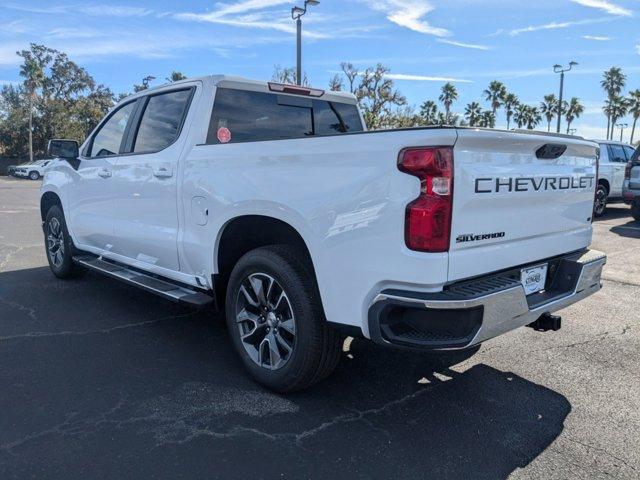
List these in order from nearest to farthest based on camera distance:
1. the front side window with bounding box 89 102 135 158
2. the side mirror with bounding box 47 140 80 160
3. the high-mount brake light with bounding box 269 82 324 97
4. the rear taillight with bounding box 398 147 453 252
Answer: the rear taillight with bounding box 398 147 453 252 < the high-mount brake light with bounding box 269 82 324 97 < the front side window with bounding box 89 102 135 158 < the side mirror with bounding box 47 140 80 160

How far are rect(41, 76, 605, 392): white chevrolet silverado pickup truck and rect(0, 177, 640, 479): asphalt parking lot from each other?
1.22ft

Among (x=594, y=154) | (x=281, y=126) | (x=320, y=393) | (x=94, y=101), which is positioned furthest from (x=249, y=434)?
(x=94, y=101)

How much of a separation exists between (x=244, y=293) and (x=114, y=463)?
1.31 m

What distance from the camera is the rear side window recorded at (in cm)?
430

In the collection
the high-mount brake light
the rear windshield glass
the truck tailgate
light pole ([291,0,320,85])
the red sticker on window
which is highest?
light pole ([291,0,320,85])

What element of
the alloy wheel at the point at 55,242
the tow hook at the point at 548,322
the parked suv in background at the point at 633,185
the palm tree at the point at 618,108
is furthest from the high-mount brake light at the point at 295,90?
the palm tree at the point at 618,108

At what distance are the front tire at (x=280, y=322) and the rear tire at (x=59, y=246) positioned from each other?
3.34 metres

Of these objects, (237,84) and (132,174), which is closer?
(237,84)

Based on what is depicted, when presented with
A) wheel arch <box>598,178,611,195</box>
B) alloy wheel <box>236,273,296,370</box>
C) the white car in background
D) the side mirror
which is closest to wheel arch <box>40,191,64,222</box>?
the side mirror

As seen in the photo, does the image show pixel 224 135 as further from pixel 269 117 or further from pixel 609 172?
pixel 609 172

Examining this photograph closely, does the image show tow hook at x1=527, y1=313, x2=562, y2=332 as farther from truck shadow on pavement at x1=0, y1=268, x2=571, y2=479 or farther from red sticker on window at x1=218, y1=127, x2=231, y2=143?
red sticker on window at x1=218, y1=127, x2=231, y2=143

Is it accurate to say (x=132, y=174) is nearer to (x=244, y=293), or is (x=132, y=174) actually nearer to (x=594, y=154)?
(x=244, y=293)

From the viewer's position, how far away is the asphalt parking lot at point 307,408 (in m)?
2.69

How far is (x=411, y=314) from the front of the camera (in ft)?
8.80
